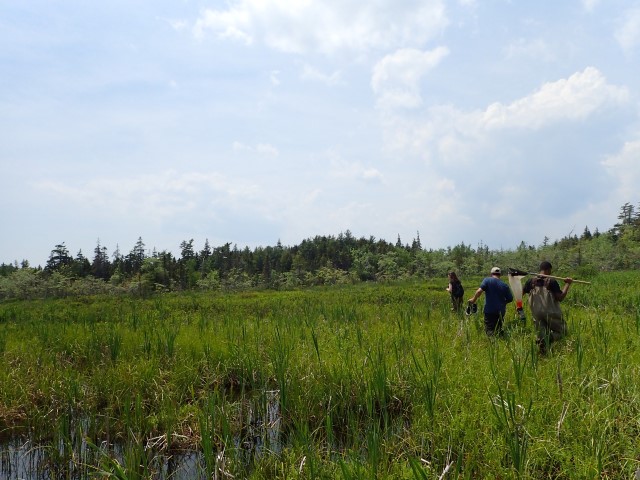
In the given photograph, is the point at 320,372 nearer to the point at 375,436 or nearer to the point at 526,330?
the point at 375,436

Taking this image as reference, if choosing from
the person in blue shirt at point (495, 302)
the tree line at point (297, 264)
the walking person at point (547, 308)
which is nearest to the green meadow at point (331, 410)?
the walking person at point (547, 308)

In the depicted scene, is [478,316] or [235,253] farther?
[235,253]

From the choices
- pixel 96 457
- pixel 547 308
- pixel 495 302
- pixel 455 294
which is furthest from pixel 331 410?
pixel 455 294

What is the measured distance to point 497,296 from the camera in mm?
7312

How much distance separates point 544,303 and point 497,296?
1.09 m

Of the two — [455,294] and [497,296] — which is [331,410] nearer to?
[497,296]

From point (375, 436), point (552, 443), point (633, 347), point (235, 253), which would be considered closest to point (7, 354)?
point (375, 436)

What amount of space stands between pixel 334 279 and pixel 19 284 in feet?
114

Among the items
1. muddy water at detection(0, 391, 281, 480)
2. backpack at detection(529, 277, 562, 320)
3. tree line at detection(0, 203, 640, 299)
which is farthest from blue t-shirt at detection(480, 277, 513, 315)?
tree line at detection(0, 203, 640, 299)

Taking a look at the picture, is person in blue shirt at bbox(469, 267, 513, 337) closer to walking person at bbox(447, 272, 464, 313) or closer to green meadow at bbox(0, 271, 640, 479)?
green meadow at bbox(0, 271, 640, 479)

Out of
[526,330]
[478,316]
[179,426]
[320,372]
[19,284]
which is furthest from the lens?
[19,284]

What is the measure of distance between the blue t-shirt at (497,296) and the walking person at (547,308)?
78 centimetres

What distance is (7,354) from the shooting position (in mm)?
6918

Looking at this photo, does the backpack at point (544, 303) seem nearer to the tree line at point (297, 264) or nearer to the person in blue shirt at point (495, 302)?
the person in blue shirt at point (495, 302)
